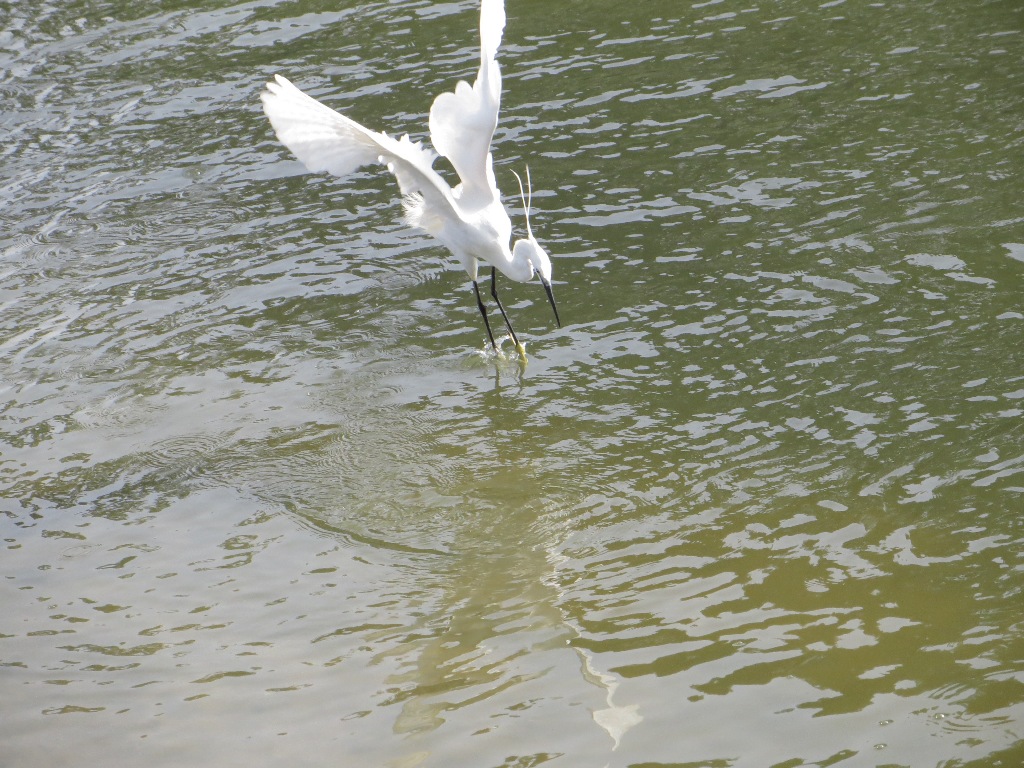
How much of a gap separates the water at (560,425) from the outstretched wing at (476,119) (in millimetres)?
1009

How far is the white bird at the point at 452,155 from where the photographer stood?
6.68 meters

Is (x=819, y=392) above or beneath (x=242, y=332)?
beneath

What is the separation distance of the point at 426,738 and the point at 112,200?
7.09 meters

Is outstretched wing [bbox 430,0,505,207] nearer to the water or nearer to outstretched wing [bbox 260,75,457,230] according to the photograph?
outstretched wing [bbox 260,75,457,230]

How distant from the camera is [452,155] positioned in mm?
7418

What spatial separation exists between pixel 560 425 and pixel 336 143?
209 centimetres

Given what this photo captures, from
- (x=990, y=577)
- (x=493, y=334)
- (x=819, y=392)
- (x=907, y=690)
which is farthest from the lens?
(x=493, y=334)

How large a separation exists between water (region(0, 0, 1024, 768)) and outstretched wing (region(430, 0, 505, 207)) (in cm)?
101

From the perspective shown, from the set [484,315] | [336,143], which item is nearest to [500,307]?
[484,315]

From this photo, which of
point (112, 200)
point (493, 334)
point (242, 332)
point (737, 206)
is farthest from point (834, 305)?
point (112, 200)

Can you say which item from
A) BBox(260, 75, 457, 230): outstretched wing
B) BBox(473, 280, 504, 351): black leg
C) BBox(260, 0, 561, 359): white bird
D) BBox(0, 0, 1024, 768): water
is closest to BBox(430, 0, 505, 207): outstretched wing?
BBox(260, 0, 561, 359): white bird

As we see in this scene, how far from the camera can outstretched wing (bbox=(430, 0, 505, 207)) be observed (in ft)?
22.1

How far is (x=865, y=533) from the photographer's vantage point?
5.22 m

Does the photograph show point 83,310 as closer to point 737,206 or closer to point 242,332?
point 242,332
